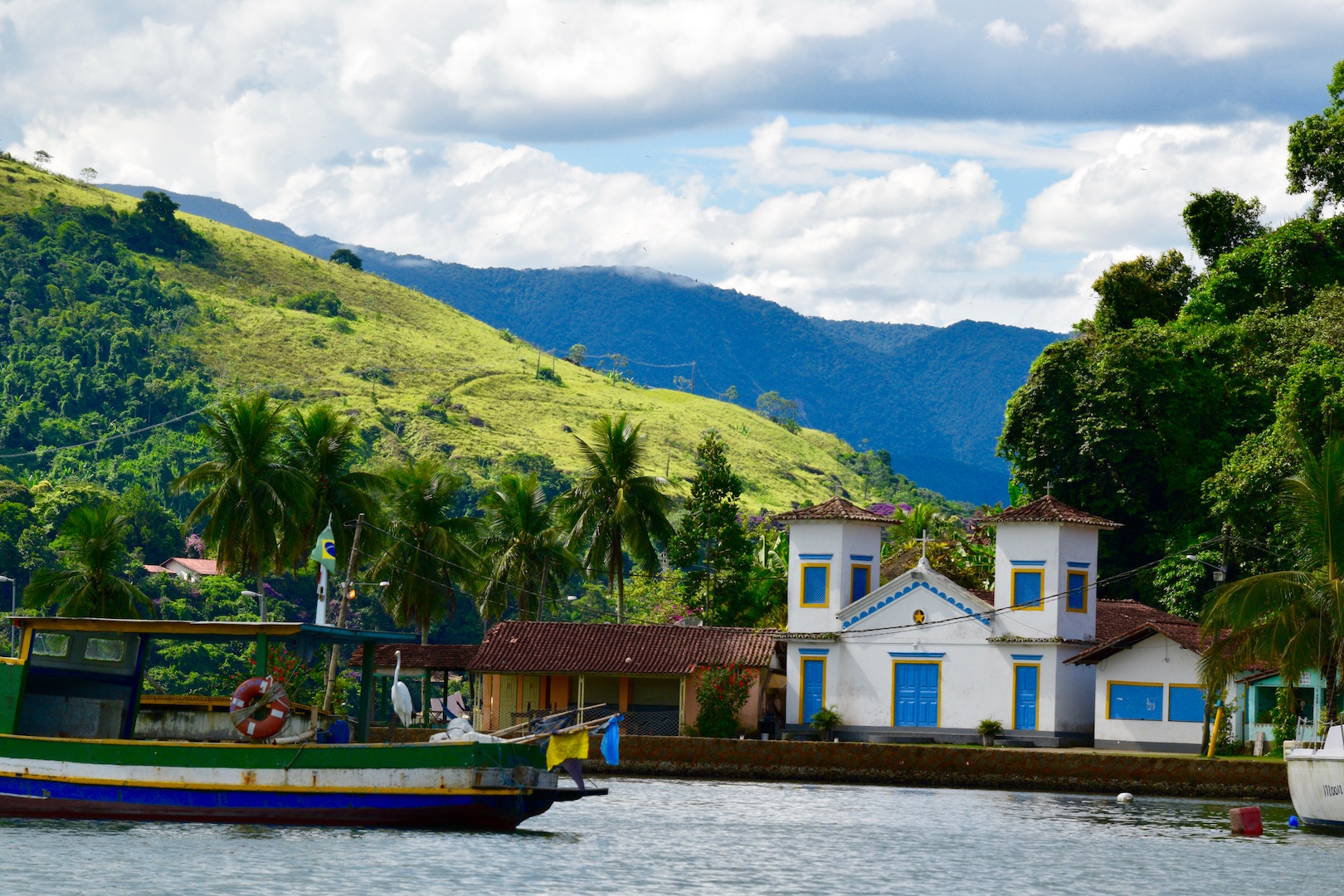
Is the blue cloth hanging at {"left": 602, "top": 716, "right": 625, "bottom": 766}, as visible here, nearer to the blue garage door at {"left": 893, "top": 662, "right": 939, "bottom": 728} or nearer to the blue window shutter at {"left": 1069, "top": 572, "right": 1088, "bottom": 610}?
the blue garage door at {"left": 893, "top": 662, "right": 939, "bottom": 728}

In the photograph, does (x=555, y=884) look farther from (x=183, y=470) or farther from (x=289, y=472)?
(x=183, y=470)

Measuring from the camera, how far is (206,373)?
131 metres

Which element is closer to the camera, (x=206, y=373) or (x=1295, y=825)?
(x=1295, y=825)

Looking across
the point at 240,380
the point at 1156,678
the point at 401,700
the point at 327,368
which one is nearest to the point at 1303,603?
the point at 1156,678

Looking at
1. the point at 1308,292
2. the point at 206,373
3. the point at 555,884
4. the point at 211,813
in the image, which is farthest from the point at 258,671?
the point at 206,373

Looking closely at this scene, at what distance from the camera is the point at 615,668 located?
5050cm

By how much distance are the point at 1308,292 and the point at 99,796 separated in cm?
4655

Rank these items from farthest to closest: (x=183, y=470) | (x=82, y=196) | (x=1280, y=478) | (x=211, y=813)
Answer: (x=82, y=196) → (x=183, y=470) → (x=1280, y=478) → (x=211, y=813)

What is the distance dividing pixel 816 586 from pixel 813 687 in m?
2.99

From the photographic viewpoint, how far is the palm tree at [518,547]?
62469 mm

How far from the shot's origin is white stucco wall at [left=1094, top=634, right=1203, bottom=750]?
154 ft

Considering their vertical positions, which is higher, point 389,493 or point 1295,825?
point 389,493

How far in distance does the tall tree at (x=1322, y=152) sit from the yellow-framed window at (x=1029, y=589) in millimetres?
22351

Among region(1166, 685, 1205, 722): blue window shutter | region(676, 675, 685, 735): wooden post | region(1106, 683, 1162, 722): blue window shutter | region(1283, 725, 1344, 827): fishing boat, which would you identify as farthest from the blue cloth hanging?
region(1166, 685, 1205, 722): blue window shutter
